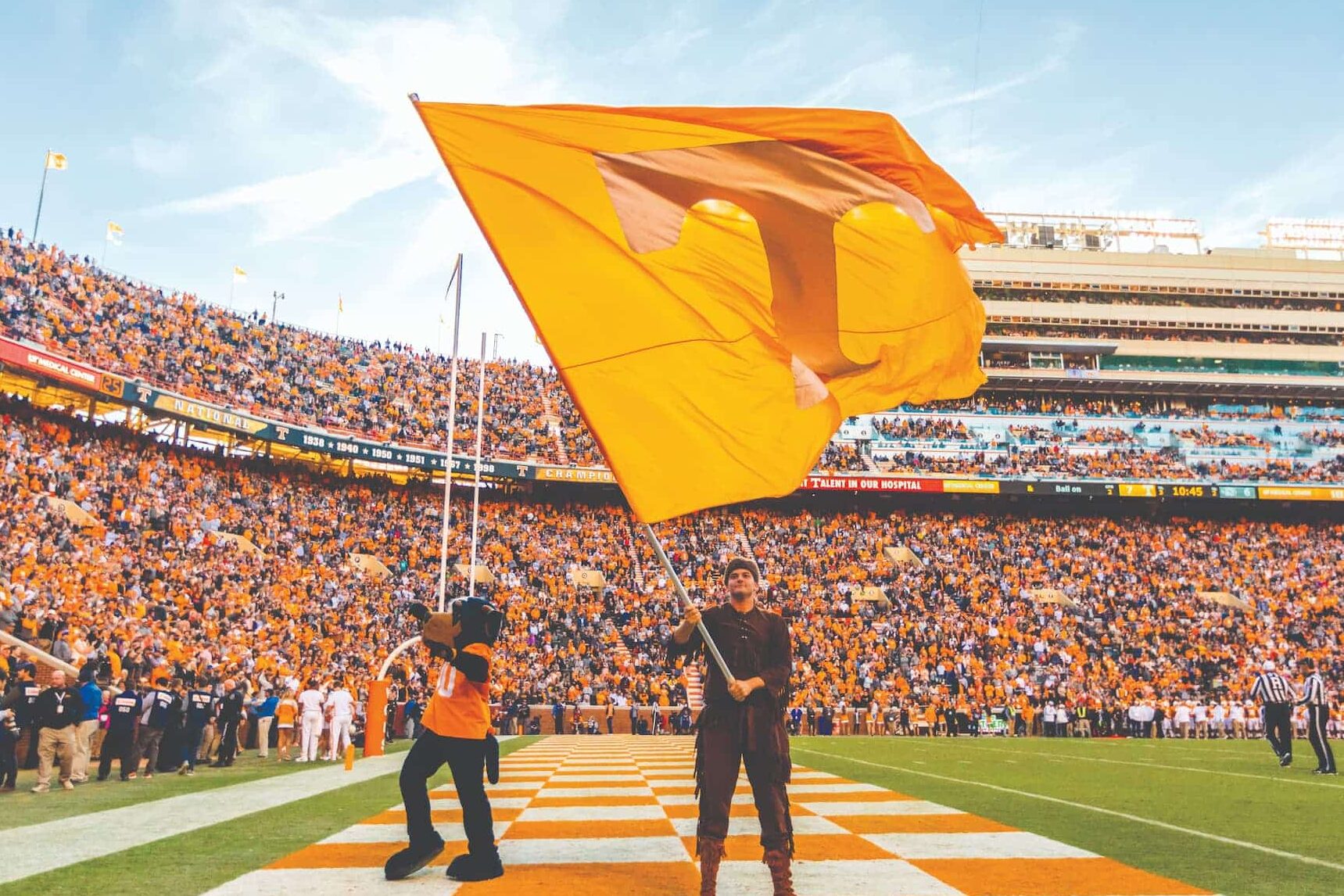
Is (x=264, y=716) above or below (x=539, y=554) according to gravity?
below

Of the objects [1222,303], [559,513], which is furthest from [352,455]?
[1222,303]

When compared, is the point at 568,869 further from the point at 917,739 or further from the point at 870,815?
the point at 917,739

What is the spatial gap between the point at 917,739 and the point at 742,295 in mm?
23741

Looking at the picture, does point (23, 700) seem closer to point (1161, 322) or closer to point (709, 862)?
point (709, 862)

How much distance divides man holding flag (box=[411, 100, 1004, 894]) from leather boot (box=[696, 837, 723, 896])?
11cm

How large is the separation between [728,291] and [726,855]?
3942mm

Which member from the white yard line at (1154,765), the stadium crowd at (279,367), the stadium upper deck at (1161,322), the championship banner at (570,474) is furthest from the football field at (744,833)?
the stadium upper deck at (1161,322)

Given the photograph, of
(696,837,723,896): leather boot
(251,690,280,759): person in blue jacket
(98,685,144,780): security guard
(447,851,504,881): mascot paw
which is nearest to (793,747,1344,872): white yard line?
(696,837,723,896): leather boot

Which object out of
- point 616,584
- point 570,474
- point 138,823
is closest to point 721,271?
point 138,823

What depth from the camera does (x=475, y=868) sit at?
18.3 feet

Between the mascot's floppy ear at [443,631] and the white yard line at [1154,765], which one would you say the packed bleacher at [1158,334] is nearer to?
the white yard line at [1154,765]

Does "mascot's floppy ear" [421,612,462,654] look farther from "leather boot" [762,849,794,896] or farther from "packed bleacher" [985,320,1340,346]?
"packed bleacher" [985,320,1340,346]

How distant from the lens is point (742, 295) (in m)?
7.11

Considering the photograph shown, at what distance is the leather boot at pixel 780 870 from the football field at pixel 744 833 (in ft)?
1.91
